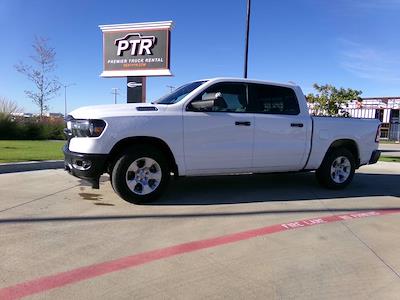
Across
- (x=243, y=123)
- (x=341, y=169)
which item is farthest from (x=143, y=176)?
(x=341, y=169)

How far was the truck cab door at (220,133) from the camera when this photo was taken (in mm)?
7000

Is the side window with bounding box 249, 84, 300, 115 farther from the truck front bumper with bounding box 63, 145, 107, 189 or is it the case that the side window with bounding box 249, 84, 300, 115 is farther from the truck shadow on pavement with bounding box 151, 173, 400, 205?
the truck front bumper with bounding box 63, 145, 107, 189

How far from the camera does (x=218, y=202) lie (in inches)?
281

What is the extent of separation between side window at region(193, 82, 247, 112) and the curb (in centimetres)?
488

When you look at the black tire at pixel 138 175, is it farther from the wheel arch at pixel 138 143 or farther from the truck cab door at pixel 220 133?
the truck cab door at pixel 220 133

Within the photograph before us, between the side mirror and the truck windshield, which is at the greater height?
the truck windshield

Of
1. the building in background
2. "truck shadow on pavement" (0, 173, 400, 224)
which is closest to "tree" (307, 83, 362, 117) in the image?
the building in background

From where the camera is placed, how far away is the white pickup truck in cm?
658

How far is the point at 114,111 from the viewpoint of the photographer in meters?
6.59

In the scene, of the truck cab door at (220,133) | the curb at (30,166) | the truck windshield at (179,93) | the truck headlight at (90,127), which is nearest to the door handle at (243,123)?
the truck cab door at (220,133)

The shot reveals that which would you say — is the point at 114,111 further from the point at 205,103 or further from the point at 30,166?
the point at 30,166

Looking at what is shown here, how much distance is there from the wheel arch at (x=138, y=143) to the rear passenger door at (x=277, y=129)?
147 cm

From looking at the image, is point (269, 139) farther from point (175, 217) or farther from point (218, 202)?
point (175, 217)

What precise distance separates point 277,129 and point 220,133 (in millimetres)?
1126
